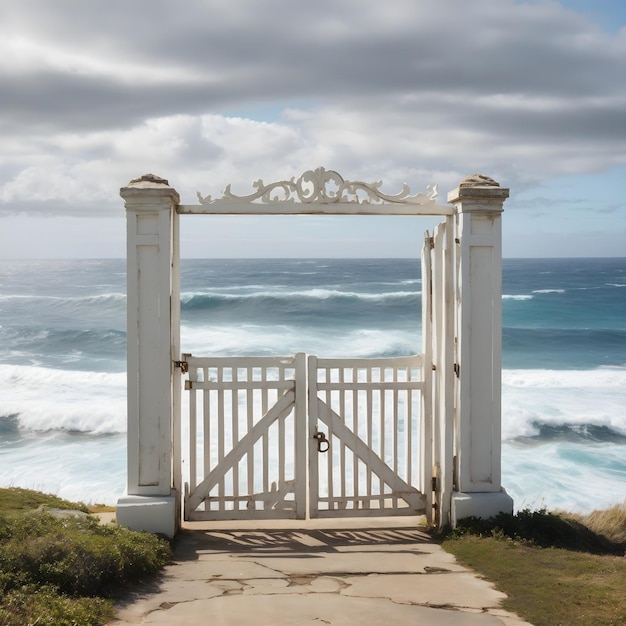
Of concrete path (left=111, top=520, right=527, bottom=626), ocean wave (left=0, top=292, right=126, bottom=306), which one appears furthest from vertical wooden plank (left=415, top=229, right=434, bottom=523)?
ocean wave (left=0, top=292, right=126, bottom=306)

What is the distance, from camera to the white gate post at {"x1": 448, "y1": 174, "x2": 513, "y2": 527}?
7.02 metres

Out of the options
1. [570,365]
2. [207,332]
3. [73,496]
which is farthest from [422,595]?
[207,332]

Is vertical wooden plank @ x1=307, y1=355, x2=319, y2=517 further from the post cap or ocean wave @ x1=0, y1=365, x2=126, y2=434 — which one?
ocean wave @ x1=0, y1=365, x2=126, y2=434

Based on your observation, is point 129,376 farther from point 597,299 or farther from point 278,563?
point 597,299

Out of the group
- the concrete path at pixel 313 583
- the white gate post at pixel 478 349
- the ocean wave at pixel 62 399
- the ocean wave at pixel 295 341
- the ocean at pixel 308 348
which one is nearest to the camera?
the concrete path at pixel 313 583

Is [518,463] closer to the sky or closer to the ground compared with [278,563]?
closer to the ground

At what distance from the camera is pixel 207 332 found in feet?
135

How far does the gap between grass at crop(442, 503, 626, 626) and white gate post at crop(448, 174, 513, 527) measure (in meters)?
0.25

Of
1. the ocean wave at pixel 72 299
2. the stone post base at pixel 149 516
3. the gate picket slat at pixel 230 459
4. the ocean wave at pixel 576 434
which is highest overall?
the ocean wave at pixel 72 299

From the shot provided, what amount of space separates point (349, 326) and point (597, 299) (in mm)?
20052

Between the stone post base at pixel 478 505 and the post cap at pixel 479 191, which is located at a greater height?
the post cap at pixel 479 191

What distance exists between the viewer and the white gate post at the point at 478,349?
702 cm

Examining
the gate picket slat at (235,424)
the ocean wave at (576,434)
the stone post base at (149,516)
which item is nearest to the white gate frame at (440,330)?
the stone post base at (149,516)

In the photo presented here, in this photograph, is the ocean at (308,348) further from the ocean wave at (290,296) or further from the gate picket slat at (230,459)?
the gate picket slat at (230,459)
